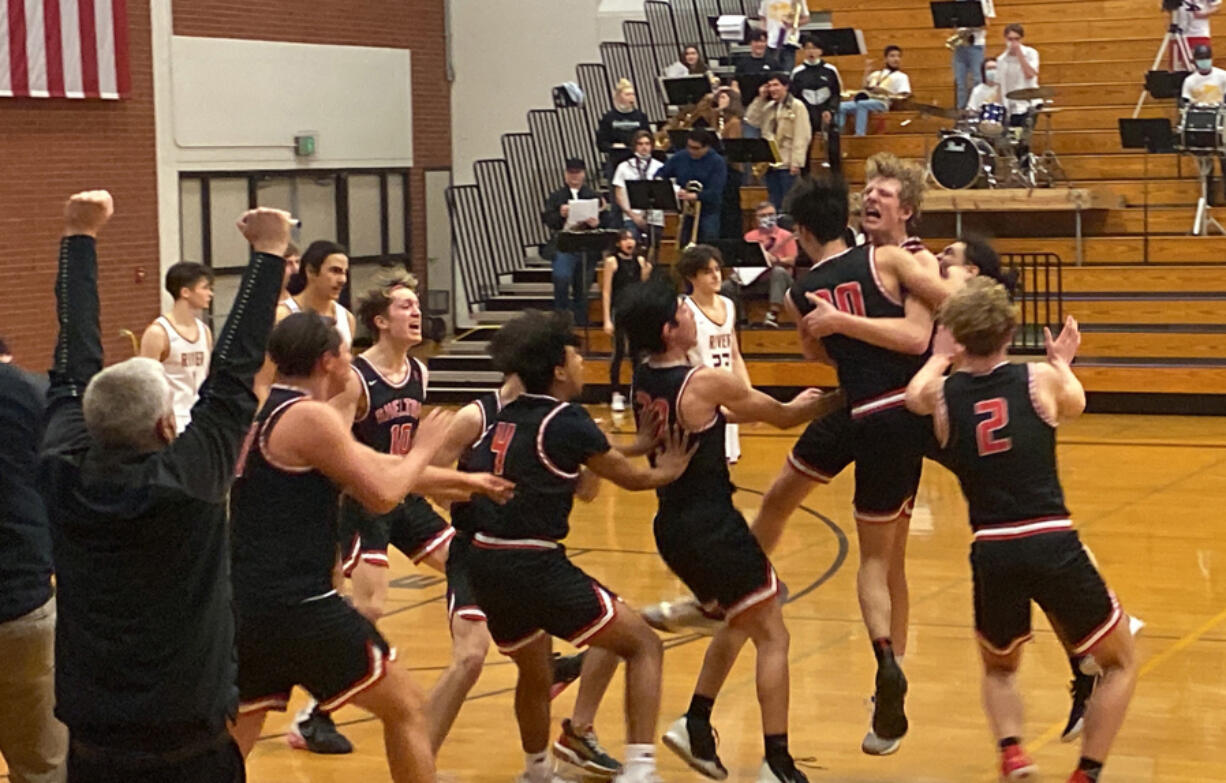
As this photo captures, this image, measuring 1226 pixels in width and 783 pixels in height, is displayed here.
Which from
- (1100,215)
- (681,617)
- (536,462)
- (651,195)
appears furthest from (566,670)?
(1100,215)

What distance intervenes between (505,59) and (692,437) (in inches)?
759

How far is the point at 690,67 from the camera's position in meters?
22.3

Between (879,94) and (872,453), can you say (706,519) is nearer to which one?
(872,453)

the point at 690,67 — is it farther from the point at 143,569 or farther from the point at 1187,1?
the point at 143,569

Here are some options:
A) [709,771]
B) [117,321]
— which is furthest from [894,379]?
[117,321]

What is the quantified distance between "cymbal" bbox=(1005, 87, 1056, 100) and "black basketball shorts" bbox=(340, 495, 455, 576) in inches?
537

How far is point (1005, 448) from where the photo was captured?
18.9 ft

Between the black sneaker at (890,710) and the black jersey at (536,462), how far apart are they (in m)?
1.36

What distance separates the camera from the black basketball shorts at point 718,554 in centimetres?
634

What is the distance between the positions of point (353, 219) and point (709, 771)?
58.1ft

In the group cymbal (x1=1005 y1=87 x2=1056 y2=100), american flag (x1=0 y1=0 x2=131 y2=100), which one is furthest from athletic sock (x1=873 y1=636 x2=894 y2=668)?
cymbal (x1=1005 y1=87 x2=1056 y2=100)

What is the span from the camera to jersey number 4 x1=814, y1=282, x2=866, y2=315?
269 inches

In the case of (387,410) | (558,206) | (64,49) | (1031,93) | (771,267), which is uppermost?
(64,49)

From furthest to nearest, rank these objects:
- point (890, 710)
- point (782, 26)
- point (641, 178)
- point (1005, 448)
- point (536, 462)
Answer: point (782, 26) < point (641, 178) < point (890, 710) < point (536, 462) < point (1005, 448)
